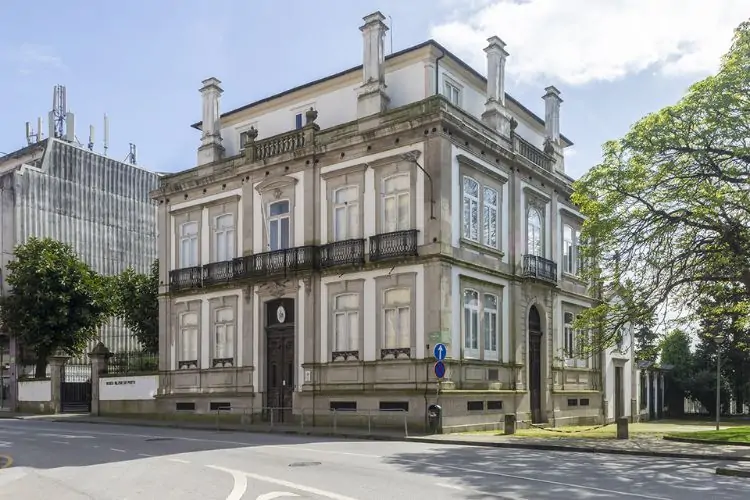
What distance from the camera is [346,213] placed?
2889 centimetres

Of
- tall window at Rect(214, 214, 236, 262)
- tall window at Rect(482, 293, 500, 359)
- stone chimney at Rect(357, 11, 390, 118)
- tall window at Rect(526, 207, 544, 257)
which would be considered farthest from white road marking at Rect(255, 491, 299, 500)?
tall window at Rect(214, 214, 236, 262)

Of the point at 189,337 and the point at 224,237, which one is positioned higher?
the point at 224,237

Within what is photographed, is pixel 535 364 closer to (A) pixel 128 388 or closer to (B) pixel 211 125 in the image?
(B) pixel 211 125

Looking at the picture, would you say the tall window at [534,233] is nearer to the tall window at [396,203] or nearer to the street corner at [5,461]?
the tall window at [396,203]

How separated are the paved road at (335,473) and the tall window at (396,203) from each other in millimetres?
9054

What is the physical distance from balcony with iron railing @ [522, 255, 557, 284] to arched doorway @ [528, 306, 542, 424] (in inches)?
55.2

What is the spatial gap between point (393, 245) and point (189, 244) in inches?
476

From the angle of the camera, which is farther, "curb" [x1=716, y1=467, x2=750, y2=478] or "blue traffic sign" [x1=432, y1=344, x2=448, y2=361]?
"blue traffic sign" [x1=432, y1=344, x2=448, y2=361]

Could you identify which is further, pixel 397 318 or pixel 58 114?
pixel 58 114

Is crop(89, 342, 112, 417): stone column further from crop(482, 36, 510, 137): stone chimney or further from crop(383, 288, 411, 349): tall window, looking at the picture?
crop(482, 36, 510, 137): stone chimney

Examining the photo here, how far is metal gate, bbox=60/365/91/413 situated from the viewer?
4028 centimetres

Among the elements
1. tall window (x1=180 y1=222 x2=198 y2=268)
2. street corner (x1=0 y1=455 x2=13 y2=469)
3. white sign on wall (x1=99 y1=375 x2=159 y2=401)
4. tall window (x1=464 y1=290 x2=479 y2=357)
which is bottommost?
white sign on wall (x1=99 y1=375 x2=159 y2=401)

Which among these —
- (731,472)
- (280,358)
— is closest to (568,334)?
(280,358)

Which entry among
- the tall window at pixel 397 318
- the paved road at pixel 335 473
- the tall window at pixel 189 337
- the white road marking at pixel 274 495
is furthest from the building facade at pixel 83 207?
the white road marking at pixel 274 495
